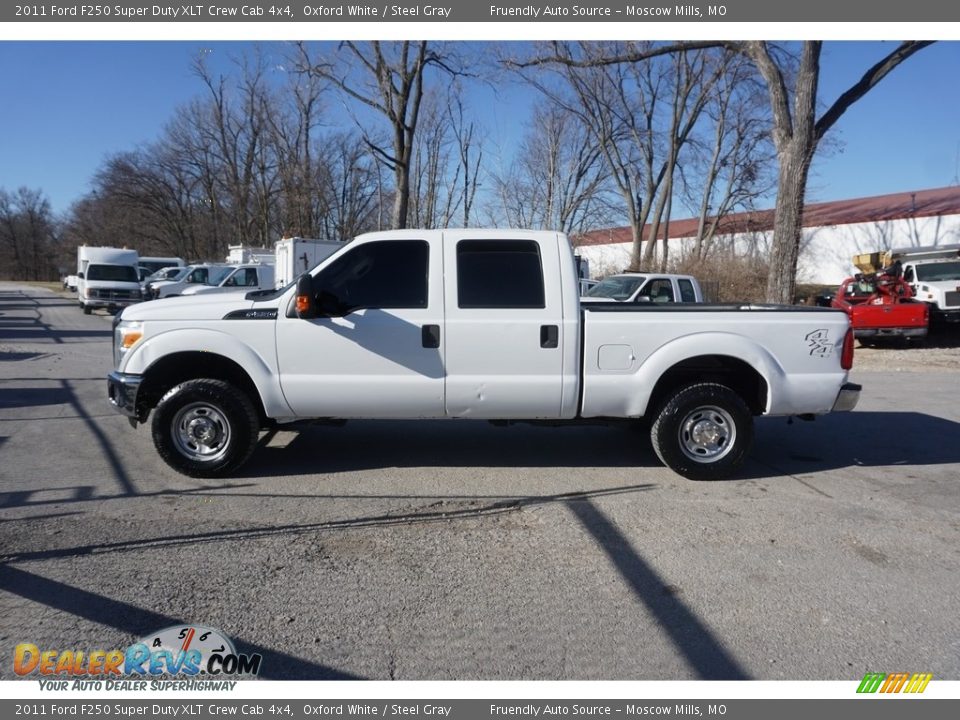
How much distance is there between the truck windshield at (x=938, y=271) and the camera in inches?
685

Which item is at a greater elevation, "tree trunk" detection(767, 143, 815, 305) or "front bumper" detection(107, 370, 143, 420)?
"tree trunk" detection(767, 143, 815, 305)

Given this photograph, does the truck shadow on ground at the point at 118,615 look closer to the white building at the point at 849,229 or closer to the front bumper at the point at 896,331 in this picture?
the front bumper at the point at 896,331

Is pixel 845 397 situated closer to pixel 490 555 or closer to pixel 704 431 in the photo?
pixel 704 431

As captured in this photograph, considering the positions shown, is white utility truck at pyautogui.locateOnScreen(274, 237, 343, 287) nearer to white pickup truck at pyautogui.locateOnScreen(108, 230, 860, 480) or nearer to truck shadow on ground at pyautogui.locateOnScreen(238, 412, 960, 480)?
truck shadow on ground at pyautogui.locateOnScreen(238, 412, 960, 480)

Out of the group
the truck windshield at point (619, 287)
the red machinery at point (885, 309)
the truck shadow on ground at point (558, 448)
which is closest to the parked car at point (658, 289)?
the truck windshield at point (619, 287)

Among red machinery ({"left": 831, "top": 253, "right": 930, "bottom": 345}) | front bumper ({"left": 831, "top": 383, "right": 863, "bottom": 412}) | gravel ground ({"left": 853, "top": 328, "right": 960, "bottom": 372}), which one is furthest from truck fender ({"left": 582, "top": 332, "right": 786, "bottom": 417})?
red machinery ({"left": 831, "top": 253, "right": 930, "bottom": 345})

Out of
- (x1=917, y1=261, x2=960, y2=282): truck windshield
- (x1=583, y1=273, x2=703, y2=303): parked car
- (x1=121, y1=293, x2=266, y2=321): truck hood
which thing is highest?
(x1=917, y1=261, x2=960, y2=282): truck windshield

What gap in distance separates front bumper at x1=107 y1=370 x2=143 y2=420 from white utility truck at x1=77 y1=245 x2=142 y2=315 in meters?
20.6

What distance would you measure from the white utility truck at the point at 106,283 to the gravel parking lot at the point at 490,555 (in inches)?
757

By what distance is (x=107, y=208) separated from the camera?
2420 inches

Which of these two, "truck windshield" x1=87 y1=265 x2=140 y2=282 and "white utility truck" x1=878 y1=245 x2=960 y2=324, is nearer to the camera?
"white utility truck" x1=878 y1=245 x2=960 y2=324

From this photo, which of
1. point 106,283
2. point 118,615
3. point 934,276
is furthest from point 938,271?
point 106,283

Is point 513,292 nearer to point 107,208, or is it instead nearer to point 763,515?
point 763,515

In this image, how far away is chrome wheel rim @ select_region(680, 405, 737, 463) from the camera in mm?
5594
